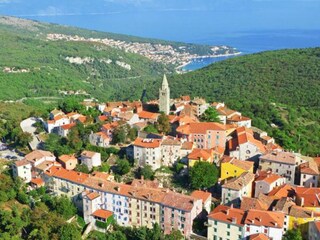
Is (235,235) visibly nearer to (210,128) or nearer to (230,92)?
(210,128)

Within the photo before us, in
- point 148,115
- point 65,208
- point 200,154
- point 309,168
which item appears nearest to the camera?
point 65,208

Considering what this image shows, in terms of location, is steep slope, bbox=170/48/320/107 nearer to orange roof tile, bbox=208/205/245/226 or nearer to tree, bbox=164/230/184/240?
orange roof tile, bbox=208/205/245/226

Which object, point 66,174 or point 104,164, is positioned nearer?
point 66,174

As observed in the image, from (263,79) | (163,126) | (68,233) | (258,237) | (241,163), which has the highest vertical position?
(263,79)

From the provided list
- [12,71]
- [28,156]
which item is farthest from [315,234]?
[12,71]

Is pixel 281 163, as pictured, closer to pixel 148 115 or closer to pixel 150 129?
pixel 150 129

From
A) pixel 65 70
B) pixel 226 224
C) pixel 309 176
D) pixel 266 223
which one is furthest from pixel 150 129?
pixel 65 70

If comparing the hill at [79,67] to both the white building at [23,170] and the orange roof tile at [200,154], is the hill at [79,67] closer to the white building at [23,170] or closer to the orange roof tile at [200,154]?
the white building at [23,170]

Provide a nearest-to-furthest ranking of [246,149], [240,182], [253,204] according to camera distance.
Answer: [253,204] → [240,182] → [246,149]
